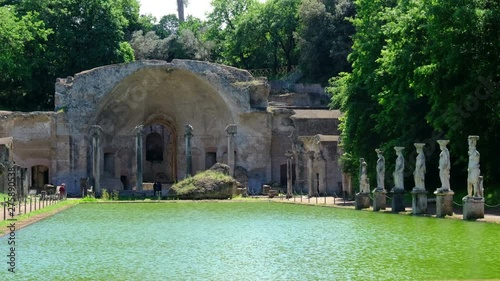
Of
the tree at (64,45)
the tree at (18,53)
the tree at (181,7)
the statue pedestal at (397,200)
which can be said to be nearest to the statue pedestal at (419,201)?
the statue pedestal at (397,200)

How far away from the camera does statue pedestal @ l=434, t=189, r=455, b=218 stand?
29.5 meters

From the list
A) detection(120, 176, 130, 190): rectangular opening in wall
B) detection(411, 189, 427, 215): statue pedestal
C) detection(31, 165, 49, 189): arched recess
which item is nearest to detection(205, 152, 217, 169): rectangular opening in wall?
detection(120, 176, 130, 190): rectangular opening in wall

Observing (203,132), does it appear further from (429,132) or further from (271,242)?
(271,242)

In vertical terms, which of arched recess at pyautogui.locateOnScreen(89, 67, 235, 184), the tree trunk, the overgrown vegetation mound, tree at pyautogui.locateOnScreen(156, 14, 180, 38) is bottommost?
the overgrown vegetation mound

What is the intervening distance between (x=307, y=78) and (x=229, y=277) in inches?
2438

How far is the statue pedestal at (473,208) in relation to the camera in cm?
2766

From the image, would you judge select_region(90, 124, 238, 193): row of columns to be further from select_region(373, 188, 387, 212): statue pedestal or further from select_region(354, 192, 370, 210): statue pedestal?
select_region(373, 188, 387, 212): statue pedestal

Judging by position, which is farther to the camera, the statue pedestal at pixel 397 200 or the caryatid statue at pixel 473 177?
the statue pedestal at pixel 397 200

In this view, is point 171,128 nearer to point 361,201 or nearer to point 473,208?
point 361,201

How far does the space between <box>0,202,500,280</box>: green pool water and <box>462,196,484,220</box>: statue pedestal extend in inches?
27.8

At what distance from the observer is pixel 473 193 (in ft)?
94.0

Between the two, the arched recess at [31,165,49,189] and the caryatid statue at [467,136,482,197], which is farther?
the arched recess at [31,165,49,189]

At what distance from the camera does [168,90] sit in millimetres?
62656

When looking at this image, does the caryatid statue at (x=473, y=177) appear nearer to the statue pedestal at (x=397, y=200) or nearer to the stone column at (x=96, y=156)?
the statue pedestal at (x=397, y=200)
